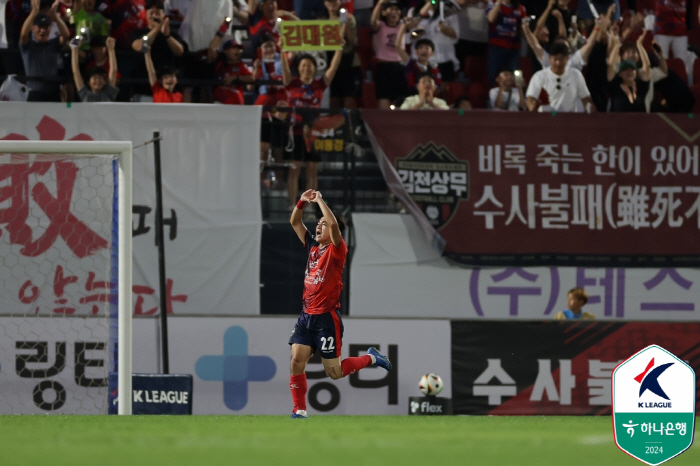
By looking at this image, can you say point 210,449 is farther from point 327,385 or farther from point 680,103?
point 680,103

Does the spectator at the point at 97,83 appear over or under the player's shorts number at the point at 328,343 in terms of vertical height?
over

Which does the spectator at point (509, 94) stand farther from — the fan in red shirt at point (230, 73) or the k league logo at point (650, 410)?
the k league logo at point (650, 410)

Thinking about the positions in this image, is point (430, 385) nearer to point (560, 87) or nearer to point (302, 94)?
point (302, 94)

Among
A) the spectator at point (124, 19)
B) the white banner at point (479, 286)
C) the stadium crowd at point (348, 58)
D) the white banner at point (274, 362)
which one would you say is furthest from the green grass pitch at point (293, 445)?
the spectator at point (124, 19)

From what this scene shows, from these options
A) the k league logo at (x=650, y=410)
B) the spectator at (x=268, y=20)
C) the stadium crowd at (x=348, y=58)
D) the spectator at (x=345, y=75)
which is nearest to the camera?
the k league logo at (x=650, y=410)

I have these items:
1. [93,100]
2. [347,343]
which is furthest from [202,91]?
[347,343]

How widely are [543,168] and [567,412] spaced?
2792mm

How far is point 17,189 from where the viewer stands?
1138 cm

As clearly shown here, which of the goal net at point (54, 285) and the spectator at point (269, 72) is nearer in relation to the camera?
the goal net at point (54, 285)

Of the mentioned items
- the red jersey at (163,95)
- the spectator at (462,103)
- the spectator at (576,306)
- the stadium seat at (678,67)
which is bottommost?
the spectator at (576,306)

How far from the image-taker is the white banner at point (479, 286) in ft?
39.7

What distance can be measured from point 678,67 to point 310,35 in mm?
5073

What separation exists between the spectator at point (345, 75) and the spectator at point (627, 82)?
121 inches

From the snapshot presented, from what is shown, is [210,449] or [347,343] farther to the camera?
[347,343]
